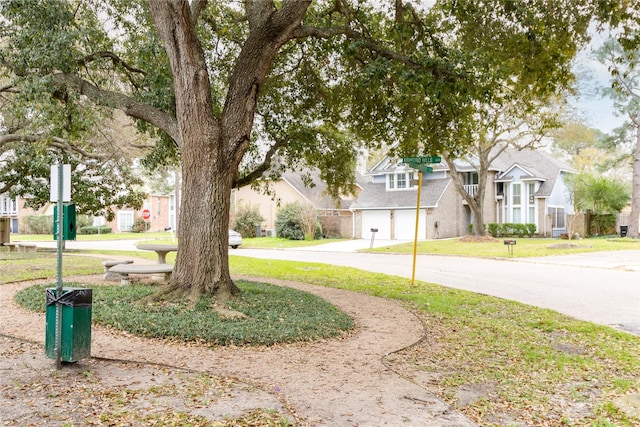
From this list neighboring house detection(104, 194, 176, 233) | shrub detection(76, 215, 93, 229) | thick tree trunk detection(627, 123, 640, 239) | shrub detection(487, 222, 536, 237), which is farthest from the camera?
neighboring house detection(104, 194, 176, 233)

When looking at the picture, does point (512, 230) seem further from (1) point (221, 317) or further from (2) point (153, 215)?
(2) point (153, 215)

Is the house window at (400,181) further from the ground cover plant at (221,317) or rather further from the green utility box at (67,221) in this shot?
the green utility box at (67,221)

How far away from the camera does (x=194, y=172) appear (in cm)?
890

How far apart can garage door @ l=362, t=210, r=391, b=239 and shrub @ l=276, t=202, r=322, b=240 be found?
4026 millimetres

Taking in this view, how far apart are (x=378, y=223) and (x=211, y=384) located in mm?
35461

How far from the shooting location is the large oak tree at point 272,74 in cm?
897

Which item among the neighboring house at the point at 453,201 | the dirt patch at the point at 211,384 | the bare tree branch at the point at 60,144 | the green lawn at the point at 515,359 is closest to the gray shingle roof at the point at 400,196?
the neighboring house at the point at 453,201

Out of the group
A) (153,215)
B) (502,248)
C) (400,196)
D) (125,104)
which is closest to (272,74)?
(125,104)

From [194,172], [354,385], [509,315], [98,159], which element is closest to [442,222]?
[98,159]

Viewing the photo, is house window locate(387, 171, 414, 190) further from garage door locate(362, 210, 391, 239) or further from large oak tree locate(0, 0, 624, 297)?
large oak tree locate(0, 0, 624, 297)

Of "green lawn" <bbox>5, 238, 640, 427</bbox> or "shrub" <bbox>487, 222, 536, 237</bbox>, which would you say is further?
"shrub" <bbox>487, 222, 536, 237</bbox>

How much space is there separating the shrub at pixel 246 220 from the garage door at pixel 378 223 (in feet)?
26.8

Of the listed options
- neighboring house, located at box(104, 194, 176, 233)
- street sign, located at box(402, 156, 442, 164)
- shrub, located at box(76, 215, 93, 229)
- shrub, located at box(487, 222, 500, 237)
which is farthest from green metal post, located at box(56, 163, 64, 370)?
neighboring house, located at box(104, 194, 176, 233)

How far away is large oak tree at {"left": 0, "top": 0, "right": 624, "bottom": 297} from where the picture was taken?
8.97m
